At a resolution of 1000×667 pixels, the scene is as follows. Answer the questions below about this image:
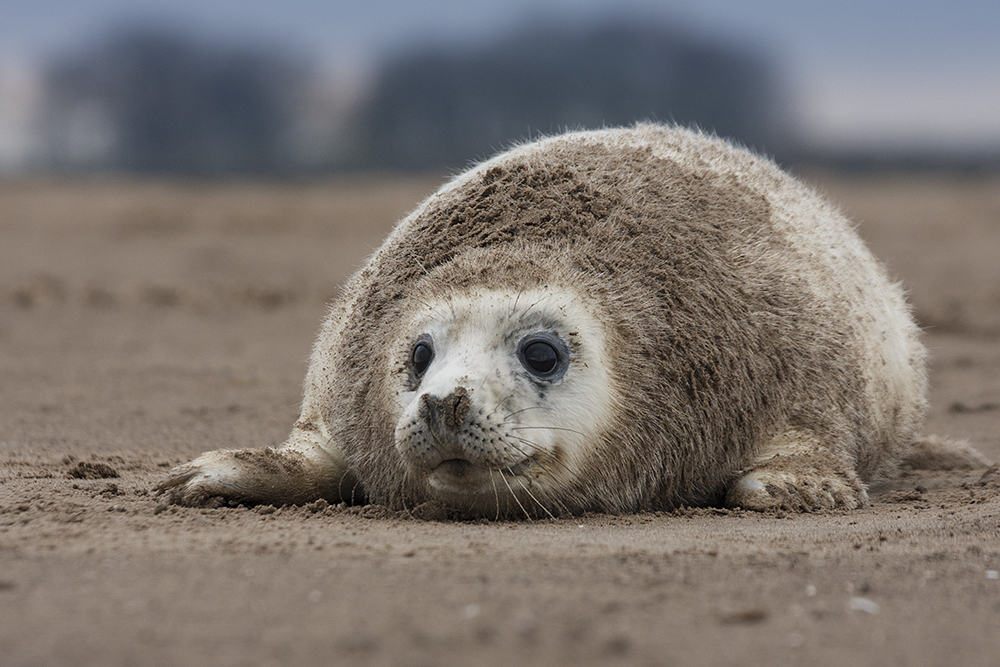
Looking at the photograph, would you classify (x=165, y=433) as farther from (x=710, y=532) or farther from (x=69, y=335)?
(x=69, y=335)

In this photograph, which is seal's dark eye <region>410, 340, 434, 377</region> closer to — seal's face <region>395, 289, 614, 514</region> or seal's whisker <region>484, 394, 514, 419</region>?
seal's face <region>395, 289, 614, 514</region>

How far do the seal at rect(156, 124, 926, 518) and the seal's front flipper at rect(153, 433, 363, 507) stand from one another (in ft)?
0.03

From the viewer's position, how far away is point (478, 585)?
307 cm

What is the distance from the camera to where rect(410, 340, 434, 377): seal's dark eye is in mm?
4406

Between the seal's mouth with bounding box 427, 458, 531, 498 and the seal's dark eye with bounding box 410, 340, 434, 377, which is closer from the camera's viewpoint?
the seal's mouth with bounding box 427, 458, 531, 498

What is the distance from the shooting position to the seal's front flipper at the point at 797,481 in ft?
15.0

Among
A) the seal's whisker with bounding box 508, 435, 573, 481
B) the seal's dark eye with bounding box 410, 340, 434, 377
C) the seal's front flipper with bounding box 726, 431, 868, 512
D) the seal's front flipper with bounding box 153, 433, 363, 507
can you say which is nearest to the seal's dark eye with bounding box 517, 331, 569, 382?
the seal's whisker with bounding box 508, 435, 573, 481

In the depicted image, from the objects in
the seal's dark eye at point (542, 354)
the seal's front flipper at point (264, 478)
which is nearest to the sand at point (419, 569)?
the seal's front flipper at point (264, 478)

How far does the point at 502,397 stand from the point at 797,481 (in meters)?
1.32

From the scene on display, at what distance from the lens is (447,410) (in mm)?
3955

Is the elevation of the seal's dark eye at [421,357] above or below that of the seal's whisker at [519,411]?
above

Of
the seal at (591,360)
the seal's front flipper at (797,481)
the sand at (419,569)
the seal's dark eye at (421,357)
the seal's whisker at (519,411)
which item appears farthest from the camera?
the seal's front flipper at (797,481)

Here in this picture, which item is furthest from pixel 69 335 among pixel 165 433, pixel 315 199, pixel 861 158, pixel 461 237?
pixel 861 158

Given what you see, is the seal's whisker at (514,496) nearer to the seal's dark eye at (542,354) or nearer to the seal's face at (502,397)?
the seal's face at (502,397)
